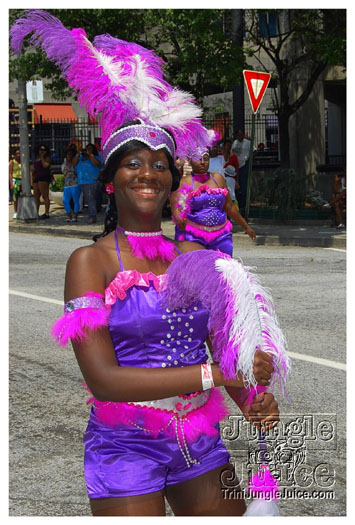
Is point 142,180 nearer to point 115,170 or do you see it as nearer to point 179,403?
point 115,170

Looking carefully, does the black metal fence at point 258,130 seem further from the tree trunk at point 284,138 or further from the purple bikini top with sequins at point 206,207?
the purple bikini top with sequins at point 206,207

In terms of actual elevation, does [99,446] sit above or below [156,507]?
above

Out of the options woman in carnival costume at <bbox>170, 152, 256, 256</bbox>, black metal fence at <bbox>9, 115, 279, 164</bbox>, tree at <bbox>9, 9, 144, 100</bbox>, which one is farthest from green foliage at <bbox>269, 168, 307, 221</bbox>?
woman in carnival costume at <bbox>170, 152, 256, 256</bbox>

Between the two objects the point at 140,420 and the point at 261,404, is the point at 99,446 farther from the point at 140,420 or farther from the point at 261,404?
the point at 261,404

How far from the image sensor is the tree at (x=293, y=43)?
22938 millimetres

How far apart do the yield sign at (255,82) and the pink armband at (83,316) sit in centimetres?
1548

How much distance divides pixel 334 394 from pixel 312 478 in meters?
1.80

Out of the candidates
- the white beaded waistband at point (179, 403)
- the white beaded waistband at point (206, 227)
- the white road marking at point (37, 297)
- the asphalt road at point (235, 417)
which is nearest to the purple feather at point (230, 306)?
the white beaded waistband at point (179, 403)

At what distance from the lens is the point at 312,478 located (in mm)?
5172

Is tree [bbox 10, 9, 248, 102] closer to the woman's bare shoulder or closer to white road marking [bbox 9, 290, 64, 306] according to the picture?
white road marking [bbox 9, 290, 64, 306]

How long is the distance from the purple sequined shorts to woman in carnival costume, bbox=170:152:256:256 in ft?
23.1

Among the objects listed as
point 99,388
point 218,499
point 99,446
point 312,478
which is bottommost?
point 312,478

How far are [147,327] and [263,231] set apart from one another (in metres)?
16.8
